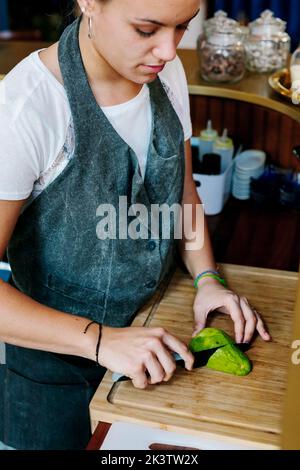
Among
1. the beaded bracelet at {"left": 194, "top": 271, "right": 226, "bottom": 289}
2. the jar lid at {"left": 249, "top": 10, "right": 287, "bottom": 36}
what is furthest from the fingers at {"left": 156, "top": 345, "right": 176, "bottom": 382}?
the jar lid at {"left": 249, "top": 10, "right": 287, "bottom": 36}

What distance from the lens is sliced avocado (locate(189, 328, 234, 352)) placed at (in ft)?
3.97

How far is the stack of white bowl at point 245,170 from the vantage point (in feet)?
7.23

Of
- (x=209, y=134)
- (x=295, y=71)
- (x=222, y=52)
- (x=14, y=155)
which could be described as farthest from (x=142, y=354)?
(x=209, y=134)

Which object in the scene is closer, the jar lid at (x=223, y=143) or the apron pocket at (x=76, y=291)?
the apron pocket at (x=76, y=291)

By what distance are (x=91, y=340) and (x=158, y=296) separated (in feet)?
0.94

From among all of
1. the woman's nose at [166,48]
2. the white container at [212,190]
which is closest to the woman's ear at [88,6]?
the woman's nose at [166,48]

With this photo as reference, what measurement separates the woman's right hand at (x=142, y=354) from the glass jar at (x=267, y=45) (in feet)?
3.96

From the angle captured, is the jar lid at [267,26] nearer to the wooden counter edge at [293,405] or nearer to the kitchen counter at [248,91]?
the kitchen counter at [248,91]

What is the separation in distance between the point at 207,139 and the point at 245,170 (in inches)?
A: 6.7

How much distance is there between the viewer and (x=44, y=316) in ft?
3.92

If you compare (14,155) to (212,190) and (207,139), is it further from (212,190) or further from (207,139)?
(207,139)

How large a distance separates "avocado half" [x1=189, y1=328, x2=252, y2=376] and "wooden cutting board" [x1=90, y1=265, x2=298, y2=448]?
13mm

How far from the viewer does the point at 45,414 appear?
1.49 metres

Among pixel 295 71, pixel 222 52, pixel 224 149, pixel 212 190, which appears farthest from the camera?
pixel 224 149
